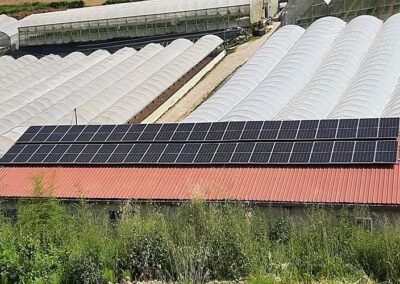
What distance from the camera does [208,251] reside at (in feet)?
58.7

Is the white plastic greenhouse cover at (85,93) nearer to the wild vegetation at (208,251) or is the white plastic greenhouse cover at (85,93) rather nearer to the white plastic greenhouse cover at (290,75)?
the white plastic greenhouse cover at (290,75)

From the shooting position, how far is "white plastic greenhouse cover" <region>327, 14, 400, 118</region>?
99.9 ft

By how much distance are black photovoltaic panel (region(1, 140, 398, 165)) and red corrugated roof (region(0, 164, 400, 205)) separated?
1.44ft

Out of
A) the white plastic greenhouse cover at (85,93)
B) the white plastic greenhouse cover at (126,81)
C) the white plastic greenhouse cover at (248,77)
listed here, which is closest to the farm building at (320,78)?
the white plastic greenhouse cover at (248,77)

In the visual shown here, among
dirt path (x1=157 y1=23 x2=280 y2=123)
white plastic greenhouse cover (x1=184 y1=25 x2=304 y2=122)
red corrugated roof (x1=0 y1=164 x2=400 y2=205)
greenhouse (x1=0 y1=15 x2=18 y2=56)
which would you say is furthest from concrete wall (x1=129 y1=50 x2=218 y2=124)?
greenhouse (x1=0 y1=15 x2=18 y2=56)

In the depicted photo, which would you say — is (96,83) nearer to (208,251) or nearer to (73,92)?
(73,92)

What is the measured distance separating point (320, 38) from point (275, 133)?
21.3m

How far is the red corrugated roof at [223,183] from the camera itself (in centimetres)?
2248

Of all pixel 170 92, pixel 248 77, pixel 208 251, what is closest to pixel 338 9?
pixel 248 77

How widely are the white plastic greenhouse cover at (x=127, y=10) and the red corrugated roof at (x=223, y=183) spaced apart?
1481 inches

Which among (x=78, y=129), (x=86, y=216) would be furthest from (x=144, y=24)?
(x=86, y=216)

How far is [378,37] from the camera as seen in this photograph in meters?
43.6

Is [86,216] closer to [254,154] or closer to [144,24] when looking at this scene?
[254,154]

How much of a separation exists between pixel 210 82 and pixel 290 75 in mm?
12305
